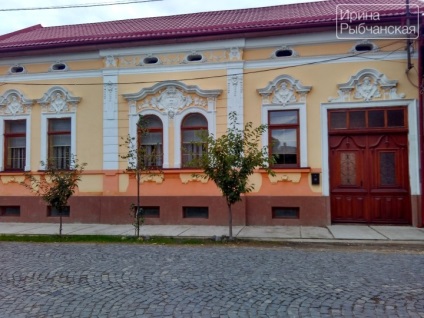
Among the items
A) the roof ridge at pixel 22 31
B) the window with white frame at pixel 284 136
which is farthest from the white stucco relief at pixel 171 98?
the roof ridge at pixel 22 31

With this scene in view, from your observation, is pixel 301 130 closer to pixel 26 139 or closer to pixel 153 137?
pixel 153 137

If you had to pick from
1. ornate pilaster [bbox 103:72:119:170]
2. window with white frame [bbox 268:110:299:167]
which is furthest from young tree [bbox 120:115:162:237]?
window with white frame [bbox 268:110:299:167]

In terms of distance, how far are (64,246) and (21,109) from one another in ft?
21.6

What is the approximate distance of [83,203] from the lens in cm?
1312

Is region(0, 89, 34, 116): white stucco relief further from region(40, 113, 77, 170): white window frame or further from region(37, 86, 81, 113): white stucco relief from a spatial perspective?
region(40, 113, 77, 170): white window frame

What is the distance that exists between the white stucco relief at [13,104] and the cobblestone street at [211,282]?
6678mm

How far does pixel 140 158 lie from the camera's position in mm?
10531

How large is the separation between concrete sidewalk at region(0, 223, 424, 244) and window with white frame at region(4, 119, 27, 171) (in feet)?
7.30

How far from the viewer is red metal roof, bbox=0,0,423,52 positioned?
39.5 ft

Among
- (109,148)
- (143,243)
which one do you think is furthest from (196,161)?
(109,148)

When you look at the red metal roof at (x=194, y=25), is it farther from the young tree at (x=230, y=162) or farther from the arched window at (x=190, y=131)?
the young tree at (x=230, y=162)

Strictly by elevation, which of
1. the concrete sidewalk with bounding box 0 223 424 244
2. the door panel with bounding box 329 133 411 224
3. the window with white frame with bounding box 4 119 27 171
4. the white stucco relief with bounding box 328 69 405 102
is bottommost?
the concrete sidewalk with bounding box 0 223 424 244

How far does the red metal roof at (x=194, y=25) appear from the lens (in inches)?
474

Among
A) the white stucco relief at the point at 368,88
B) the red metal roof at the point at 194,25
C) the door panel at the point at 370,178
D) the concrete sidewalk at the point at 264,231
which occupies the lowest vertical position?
the concrete sidewalk at the point at 264,231
